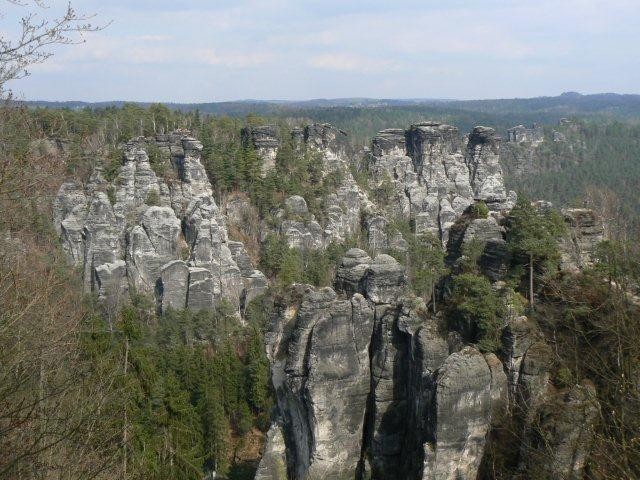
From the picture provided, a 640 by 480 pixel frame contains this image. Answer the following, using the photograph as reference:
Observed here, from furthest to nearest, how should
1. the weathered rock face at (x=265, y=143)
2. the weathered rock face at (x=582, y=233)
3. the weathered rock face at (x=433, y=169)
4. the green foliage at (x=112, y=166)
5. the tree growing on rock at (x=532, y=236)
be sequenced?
the weathered rock face at (x=433, y=169) → the weathered rock face at (x=265, y=143) → the green foliage at (x=112, y=166) → the weathered rock face at (x=582, y=233) → the tree growing on rock at (x=532, y=236)

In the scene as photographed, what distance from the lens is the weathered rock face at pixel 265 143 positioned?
4322 centimetres

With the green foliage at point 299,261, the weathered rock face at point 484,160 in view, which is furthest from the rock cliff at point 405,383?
the weathered rock face at point 484,160

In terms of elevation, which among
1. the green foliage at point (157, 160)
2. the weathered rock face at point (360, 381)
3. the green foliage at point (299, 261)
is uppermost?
the green foliage at point (157, 160)

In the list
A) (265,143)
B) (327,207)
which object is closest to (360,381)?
(327,207)

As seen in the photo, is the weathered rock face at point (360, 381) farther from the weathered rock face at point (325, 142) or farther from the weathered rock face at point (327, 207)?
the weathered rock face at point (325, 142)

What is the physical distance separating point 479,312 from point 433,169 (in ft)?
129

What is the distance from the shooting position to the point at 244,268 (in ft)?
117

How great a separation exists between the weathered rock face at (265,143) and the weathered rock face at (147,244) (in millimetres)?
7827

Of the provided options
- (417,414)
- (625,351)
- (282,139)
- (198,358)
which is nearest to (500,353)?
(417,414)

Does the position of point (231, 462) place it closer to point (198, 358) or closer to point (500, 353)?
point (198, 358)

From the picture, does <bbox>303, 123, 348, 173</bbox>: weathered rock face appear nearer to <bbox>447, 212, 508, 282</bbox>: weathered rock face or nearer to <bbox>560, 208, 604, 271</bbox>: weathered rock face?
<bbox>447, 212, 508, 282</bbox>: weathered rock face

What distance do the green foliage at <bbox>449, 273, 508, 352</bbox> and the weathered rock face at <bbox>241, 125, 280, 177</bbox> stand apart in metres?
31.6

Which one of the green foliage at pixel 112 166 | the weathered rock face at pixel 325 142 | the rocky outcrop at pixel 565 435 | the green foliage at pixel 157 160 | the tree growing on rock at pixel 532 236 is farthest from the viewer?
the weathered rock face at pixel 325 142

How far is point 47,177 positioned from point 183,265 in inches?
1090
